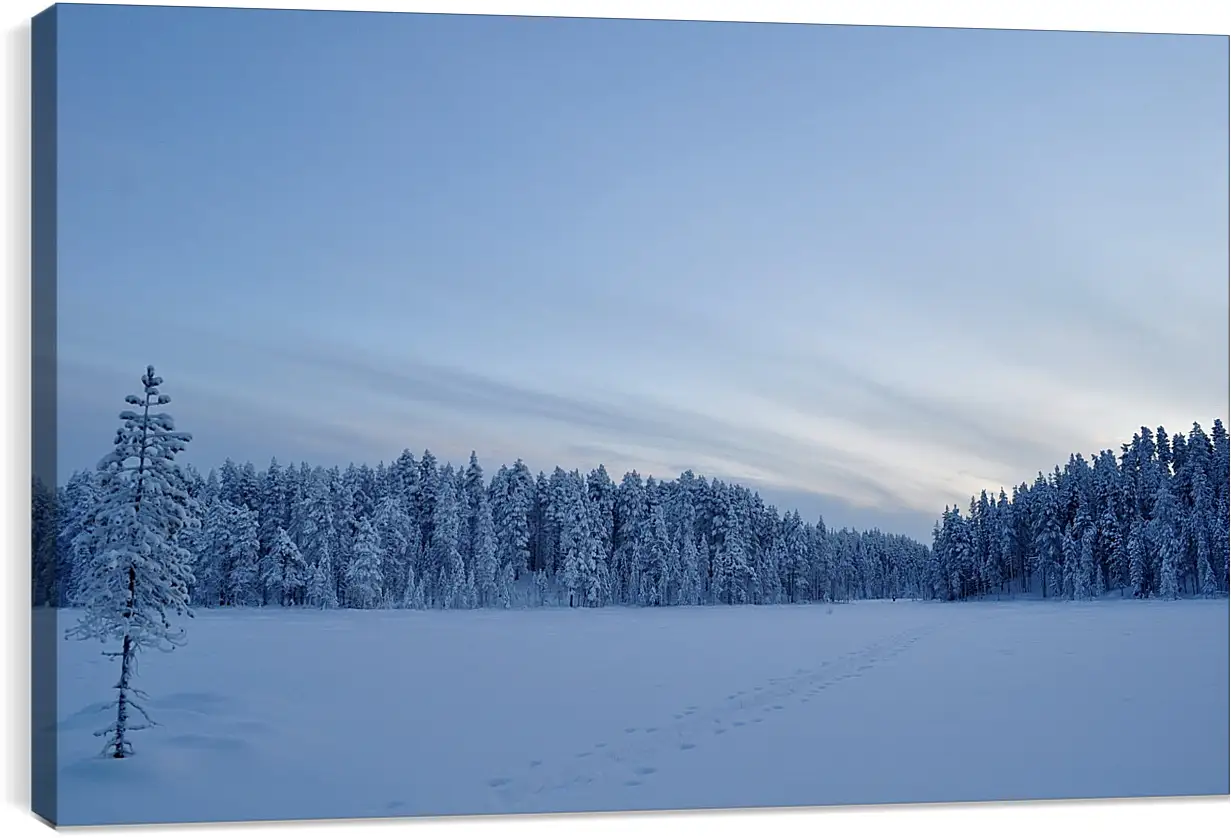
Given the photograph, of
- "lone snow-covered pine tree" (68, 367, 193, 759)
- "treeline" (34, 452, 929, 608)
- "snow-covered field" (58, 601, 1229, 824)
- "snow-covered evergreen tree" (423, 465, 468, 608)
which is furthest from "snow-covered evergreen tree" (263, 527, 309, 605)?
"snow-covered evergreen tree" (423, 465, 468, 608)

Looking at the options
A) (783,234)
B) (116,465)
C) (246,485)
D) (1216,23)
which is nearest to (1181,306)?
(1216,23)

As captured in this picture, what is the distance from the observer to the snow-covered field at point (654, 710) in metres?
8.98

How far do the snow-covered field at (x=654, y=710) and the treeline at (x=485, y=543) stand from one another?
17 cm

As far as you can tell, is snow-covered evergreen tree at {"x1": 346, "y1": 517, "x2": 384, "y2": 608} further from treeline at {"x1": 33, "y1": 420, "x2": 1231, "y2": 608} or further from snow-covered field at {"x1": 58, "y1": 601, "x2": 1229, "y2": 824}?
snow-covered field at {"x1": 58, "y1": 601, "x2": 1229, "y2": 824}

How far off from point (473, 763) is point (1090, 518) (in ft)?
15.8

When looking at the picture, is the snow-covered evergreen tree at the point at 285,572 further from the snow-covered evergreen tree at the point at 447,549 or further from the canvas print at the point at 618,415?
the snow-covered evergreen tree at the point at 447,549

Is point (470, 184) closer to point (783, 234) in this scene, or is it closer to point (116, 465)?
point (783, 234)

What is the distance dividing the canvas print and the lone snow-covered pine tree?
32 millimetres

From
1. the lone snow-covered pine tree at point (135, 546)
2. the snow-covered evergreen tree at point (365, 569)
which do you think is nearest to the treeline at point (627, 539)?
the snow-covered evergreen tree at point (365, 569)

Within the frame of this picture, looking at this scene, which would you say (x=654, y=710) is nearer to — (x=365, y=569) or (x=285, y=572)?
(x=365, y=569)

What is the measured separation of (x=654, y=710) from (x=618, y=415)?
205 cm

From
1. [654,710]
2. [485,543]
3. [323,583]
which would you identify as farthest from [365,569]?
[654,710]

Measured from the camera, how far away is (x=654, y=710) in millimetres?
9469

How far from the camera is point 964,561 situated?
10328 mm
